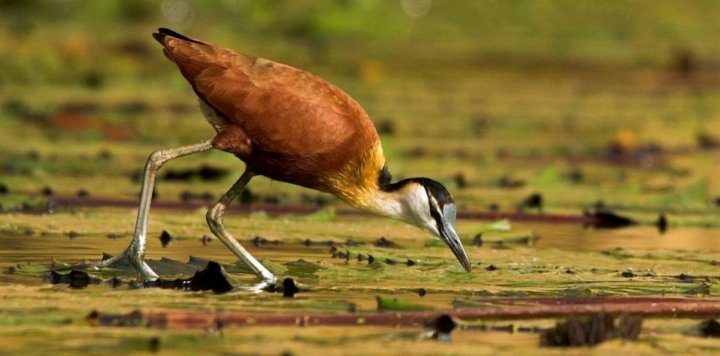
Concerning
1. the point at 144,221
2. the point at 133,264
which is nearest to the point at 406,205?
the point at 144,221

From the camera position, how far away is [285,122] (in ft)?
26.2

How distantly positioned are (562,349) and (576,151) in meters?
8.93

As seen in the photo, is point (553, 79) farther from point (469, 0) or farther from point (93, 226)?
point (93, 226)

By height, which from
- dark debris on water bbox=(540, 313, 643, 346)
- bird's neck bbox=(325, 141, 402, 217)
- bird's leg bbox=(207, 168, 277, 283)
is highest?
bird's neck bbox=(325, 141, 402, 217)

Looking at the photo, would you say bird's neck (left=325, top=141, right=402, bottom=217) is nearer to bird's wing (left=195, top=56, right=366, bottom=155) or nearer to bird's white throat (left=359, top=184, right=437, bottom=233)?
bird's white throat (left=359, top=184, right=437, bottom=233)

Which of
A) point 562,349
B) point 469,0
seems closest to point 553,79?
point 469,0

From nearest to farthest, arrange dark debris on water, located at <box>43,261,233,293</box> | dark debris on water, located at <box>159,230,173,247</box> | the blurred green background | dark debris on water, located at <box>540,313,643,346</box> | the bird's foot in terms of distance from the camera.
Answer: dark debris on water, located at <box>540,313,643,346</box>, dark debris on water, located at <box>43,261,233,293</box>, the bird's foot, dark debris on water, located at <box>159,230,173,247</box>, the blurred green background

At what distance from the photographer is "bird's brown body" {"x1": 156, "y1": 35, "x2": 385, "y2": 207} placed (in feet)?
26.2

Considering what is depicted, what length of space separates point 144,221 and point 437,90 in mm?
11633

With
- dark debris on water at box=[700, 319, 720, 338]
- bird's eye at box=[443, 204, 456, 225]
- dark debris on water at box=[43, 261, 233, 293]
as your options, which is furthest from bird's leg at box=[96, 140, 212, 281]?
dark debris on water at box=[700, 319, 720, 338]

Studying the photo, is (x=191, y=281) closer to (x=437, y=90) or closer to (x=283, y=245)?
(x=283, y=245)

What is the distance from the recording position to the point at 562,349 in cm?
609

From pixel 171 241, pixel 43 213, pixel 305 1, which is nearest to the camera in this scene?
pixel 171 241

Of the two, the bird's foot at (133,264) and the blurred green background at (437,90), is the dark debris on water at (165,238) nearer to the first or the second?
the bird's foot at (133,264)
